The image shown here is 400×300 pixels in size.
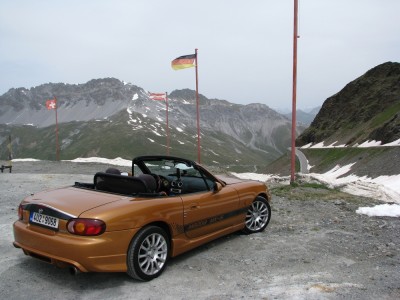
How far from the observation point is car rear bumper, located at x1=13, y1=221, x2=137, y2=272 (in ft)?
15.3

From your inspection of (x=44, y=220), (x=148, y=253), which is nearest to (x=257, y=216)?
(x=148, y=253)

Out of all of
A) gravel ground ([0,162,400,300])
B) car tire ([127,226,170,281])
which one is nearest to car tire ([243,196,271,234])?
gravel ground ([0,162,400,300])

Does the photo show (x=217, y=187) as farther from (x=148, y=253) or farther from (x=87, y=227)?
(x=87, y=227)

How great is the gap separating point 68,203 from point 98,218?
0.67 metres

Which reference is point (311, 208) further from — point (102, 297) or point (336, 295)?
point (102, 297)

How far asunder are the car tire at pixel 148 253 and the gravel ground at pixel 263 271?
147 millimetres

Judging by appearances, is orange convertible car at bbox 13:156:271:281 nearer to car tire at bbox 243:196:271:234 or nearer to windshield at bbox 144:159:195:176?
windshield at bbox 144:159:195:176

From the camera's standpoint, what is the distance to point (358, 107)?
2655 inches

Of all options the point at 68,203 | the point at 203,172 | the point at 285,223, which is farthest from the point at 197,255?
the point at 285,223

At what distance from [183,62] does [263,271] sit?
23.9 m

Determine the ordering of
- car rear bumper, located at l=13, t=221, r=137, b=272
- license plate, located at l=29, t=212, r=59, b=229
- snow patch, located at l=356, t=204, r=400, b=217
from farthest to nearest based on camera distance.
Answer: snow patch, located at l=356, t=204, r=400, b=217 → license plate, located at l=29, t=212, r=59, b=229 → car rear bumper, located at l=13, t=221, r=137, b=272

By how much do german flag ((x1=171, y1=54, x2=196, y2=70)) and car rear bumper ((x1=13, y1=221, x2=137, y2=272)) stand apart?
77.9 ft

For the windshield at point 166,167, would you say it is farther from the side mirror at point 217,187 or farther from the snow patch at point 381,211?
the snow patch at point 381,211

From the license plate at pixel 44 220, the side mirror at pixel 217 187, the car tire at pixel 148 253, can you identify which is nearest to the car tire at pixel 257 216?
the side mirror at pixel 217 187
